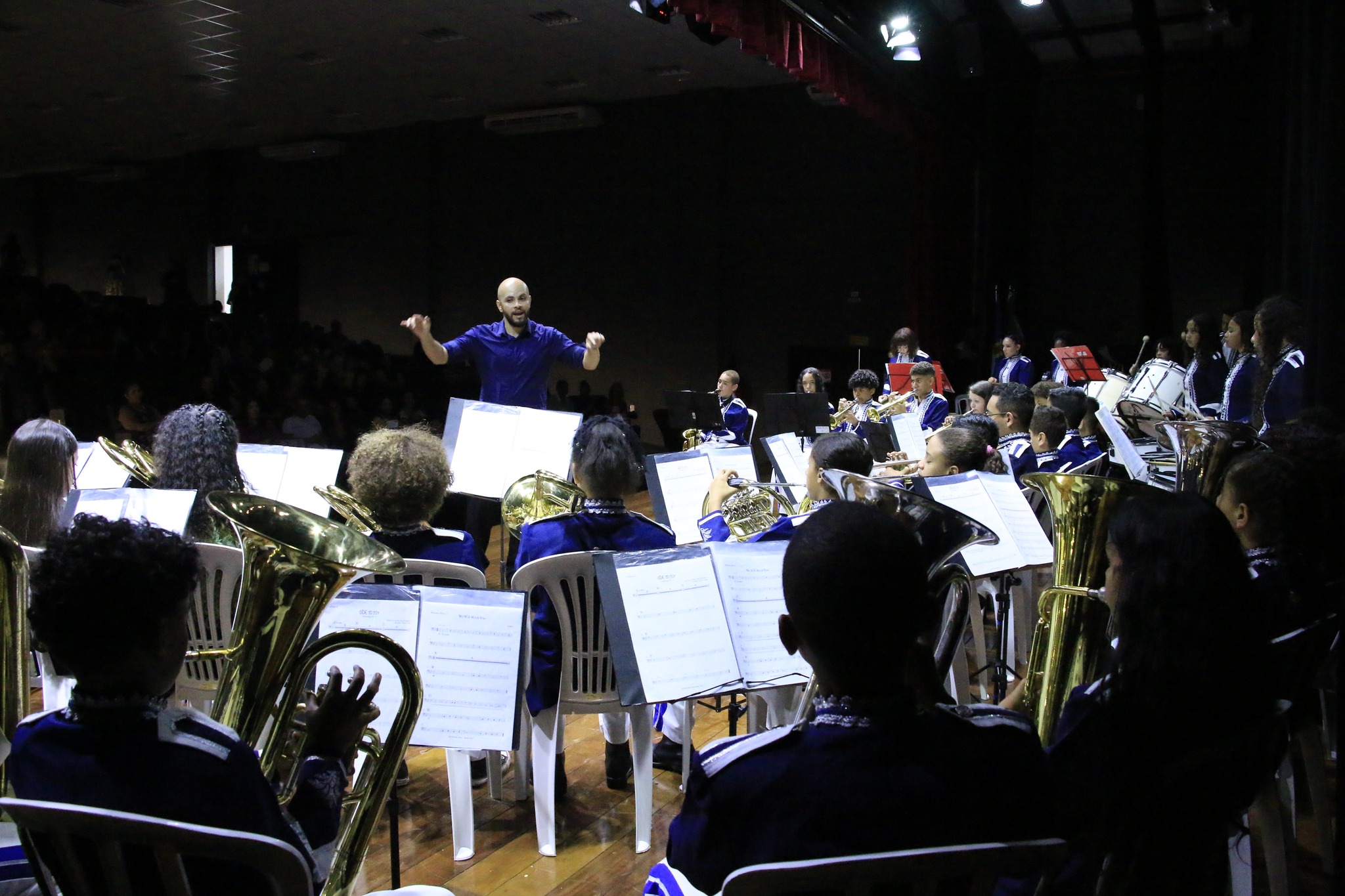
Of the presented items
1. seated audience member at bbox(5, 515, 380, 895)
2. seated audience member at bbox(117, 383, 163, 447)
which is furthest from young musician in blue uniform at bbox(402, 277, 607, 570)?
seated audience member at bbox(117, 383, 163, 447)

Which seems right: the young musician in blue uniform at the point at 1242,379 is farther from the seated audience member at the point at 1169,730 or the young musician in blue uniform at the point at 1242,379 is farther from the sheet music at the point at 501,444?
the seated audience member at the point at 1169,730

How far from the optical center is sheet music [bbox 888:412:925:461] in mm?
5227

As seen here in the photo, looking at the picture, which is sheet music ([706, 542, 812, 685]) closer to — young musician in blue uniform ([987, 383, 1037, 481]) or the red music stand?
young musician in blue uniform ([987, 383, 1037, 481])

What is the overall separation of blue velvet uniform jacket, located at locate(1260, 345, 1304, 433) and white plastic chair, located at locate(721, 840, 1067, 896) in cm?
355

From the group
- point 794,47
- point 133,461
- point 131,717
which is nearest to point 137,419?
point 133,461

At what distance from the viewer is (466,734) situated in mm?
1947

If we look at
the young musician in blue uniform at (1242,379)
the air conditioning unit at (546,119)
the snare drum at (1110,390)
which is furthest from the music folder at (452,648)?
the air conditioning unit at (546,119)

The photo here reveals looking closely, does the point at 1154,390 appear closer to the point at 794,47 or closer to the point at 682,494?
the point at 794,47

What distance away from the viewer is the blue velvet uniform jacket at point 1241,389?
4750 millimetres

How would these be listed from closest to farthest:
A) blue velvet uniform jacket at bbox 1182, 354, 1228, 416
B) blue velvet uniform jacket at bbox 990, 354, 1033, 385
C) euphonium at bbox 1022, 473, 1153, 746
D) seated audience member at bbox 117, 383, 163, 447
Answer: euphonium at bbox 1022, 473, 1153, 746 < blue velvet uniform jacket at bbox 1182, 354, 1228, 416 < seated audience member at bbox 117, 383, 163, 447 < blue velvet uniform jacket at bbox 990, 354, 1033, 385

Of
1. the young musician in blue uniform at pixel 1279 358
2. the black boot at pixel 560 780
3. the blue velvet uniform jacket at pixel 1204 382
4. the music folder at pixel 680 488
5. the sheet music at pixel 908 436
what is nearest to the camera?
the black boot at pixel 560 780

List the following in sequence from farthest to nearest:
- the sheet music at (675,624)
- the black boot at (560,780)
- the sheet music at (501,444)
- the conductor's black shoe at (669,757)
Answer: the sheet music at (501,444), the conductor's black shoe at (669,757), the black boot at (560,780), the sheet music at (675,624)

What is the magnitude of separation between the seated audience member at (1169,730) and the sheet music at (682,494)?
1.94m

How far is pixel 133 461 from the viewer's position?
3.12 meters
